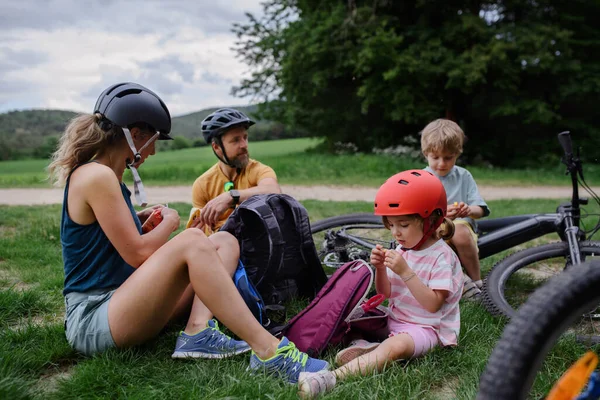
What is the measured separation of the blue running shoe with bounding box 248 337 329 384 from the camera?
2291 millimetres

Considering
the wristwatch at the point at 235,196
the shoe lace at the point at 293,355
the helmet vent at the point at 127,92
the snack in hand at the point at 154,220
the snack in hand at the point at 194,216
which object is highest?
the helmet vent at the point at 127,92

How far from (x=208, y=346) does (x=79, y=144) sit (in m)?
1.17

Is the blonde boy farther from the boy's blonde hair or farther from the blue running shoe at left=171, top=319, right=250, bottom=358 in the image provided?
the blue running shoe at left=171, top=319, right=250, bottom=358

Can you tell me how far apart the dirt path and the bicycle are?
17.4 feet

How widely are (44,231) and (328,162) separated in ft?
32.4

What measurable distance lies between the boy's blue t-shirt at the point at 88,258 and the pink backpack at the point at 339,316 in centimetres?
93

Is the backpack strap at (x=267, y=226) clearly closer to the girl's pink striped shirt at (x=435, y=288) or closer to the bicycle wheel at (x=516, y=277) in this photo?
the girl's pink striped shirt at (x=435, y=288)

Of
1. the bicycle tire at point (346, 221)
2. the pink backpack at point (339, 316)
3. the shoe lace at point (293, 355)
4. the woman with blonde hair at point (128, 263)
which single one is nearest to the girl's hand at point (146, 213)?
the woman with blonde hair at point (128, 263)

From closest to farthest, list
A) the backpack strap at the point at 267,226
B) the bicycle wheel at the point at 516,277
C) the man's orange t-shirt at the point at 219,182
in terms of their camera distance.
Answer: the backpack strap at the point at 267,226, the bicycle wheel at the point at 516,277, the man's orange t-shirt at the point at 219,182

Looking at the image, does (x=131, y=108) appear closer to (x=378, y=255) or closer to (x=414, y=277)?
(x=378, y=255)

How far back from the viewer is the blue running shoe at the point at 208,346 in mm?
2523

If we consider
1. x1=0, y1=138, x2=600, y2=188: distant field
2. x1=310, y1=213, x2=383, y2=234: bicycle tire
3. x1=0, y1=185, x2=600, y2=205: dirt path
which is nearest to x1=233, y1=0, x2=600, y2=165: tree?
x1=0, y1=138, x2=600, y2=188: distant field

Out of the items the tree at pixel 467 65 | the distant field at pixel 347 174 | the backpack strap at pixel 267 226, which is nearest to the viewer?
the backpack strap at pixel 267 226

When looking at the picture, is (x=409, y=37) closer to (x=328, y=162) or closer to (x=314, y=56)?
(x=314, y=56)
